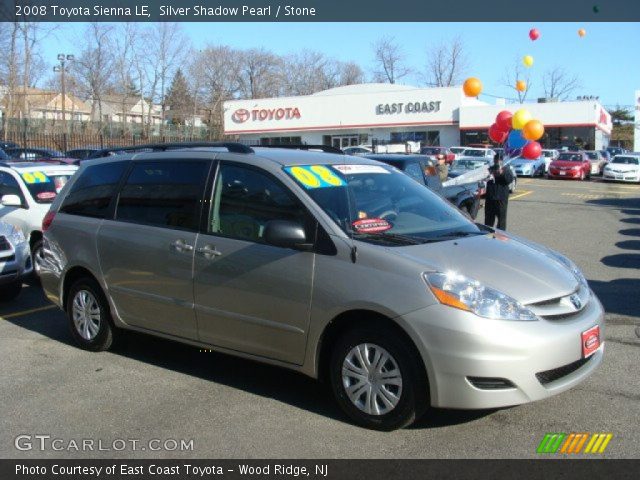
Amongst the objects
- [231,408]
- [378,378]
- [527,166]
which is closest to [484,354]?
[378,378]

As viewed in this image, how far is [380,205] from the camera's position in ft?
16.3

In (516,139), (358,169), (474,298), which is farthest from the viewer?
(516,139)

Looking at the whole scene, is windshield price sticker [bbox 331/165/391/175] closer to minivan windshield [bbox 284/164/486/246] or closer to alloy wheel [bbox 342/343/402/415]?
minivan windshield [bbox 284/164/486/246]

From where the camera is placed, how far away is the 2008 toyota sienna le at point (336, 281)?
389cm

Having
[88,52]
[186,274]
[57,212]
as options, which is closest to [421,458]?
[186,274]

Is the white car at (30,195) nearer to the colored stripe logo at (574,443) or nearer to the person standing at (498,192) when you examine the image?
the colored stripe logo at (574,443)

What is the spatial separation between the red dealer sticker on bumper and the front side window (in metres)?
1.95

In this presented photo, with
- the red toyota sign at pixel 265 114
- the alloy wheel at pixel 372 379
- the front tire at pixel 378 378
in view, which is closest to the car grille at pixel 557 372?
the front tire at pixel 378 378

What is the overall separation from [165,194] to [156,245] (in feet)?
1.47

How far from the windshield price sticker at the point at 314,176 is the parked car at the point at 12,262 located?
4499mm

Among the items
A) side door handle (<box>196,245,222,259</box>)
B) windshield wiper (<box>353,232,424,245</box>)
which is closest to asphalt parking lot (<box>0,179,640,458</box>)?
side door handle (<box>196,245,222,259</box>)

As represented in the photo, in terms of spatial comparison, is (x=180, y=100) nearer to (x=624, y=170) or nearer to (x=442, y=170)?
(x=624, y=170)

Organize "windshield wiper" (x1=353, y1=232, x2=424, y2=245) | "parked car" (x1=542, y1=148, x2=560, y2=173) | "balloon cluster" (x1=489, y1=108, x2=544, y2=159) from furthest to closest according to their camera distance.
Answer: "parked car" (x1=542, y1=148, x2=560, y2=173) → "balloon cluster" (x1=489, y1=108, x2=544, y2=159) → "windshield wiper" (x1=353, y1=232, x2=424, y2=245)

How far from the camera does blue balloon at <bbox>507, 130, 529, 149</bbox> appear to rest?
1834 cm
